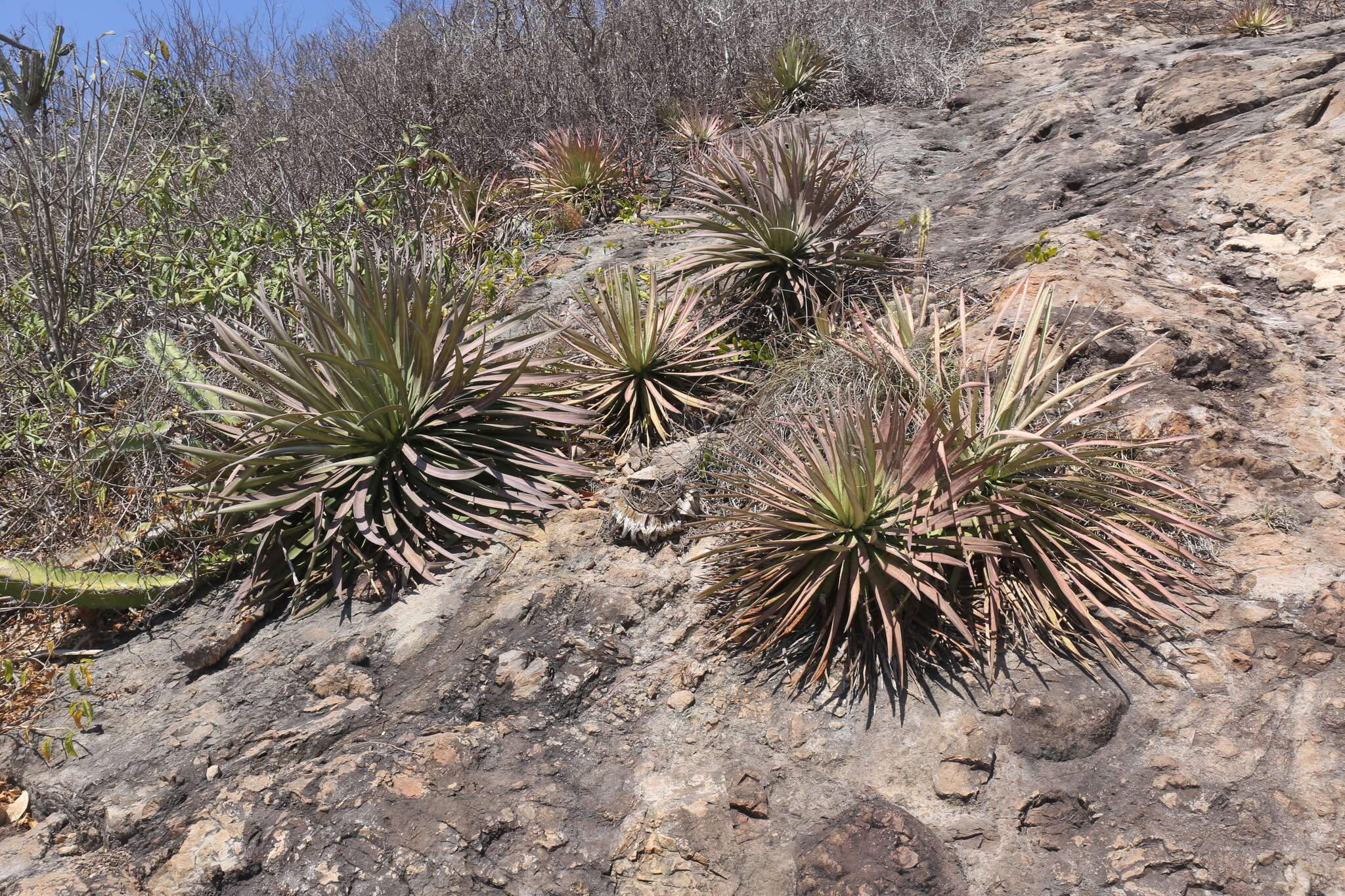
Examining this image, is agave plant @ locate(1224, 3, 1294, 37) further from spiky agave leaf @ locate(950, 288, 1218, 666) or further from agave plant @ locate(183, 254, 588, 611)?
agave plant @ locate(183, 254, 588, 611)

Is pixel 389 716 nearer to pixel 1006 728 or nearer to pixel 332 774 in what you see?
pixel 332 774

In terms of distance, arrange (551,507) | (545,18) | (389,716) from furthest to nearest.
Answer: (545,18) < (551,507) < (389,716)

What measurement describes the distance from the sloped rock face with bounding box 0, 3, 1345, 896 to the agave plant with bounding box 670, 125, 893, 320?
1.21 m

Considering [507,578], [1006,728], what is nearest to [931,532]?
[1006,728]

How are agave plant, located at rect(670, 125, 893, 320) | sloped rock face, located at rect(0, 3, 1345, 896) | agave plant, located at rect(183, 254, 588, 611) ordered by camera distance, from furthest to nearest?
agave plant, located at rect(670, 125, 893, 320), agave plant, located at rect(183, 254, 588, 611), sloped rock face, located at rect(0, 3, 1345, 896)

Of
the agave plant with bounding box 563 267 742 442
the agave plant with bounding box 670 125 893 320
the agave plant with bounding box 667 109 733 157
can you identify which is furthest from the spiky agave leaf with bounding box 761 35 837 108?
the agave plant with bounding box 563 267 742 442

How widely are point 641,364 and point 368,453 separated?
1.42m

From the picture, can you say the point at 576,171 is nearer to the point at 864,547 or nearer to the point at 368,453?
the point at 368,453

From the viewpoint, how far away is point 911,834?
88.0 inches

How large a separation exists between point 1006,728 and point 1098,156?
461 centimetres

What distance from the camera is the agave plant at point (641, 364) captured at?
4.38 m

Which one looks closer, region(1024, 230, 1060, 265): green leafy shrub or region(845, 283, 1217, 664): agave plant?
region(845, 283, 1217, 664): agave plant

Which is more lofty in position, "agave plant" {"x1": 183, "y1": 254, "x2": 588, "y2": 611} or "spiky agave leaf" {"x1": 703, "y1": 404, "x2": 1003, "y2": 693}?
"agave plant" {"x1": 183, "y1": 254, "x2": 588, "y2": 611}

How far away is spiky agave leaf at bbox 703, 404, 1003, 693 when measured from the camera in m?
2.65
